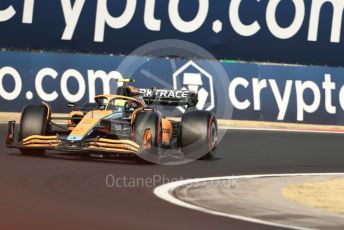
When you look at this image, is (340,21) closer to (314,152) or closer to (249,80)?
(249,80)

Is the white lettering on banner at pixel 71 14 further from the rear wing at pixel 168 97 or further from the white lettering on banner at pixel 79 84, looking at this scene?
the rear wing at pixel 168 97

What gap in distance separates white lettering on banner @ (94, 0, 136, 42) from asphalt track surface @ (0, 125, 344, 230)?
4.71m

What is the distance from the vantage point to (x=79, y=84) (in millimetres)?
23109

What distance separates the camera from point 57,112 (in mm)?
23141

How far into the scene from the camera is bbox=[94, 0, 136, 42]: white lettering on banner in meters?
23.8

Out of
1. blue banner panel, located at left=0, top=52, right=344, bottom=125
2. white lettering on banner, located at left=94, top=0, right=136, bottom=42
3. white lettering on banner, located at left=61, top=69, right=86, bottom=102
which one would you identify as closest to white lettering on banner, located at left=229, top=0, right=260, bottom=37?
blue banner panel, located at left=0, top=52, right=344, bottom=125

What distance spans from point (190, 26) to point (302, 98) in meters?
3.32

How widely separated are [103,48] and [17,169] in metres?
10.9

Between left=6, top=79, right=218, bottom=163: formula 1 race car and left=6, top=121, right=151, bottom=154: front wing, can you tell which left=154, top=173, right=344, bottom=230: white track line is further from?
left=6, top=79, right=218, bottom=163: formula 1 race car

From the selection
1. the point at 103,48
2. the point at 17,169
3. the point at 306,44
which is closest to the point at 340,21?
the point at 306,44

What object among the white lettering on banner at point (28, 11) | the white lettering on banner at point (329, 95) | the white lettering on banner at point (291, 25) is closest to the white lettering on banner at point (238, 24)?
the white lettering on banner at point (291, 25)

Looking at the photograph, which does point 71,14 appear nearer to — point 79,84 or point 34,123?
point 79,84

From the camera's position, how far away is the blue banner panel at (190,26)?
23516 millimetres

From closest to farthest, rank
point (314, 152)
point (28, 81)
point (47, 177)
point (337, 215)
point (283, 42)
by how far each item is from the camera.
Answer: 1. point (337, 215)
2. point (47, 177)
3. point (314, 152)
4. point (28, 81)
5. point (283, 42)
